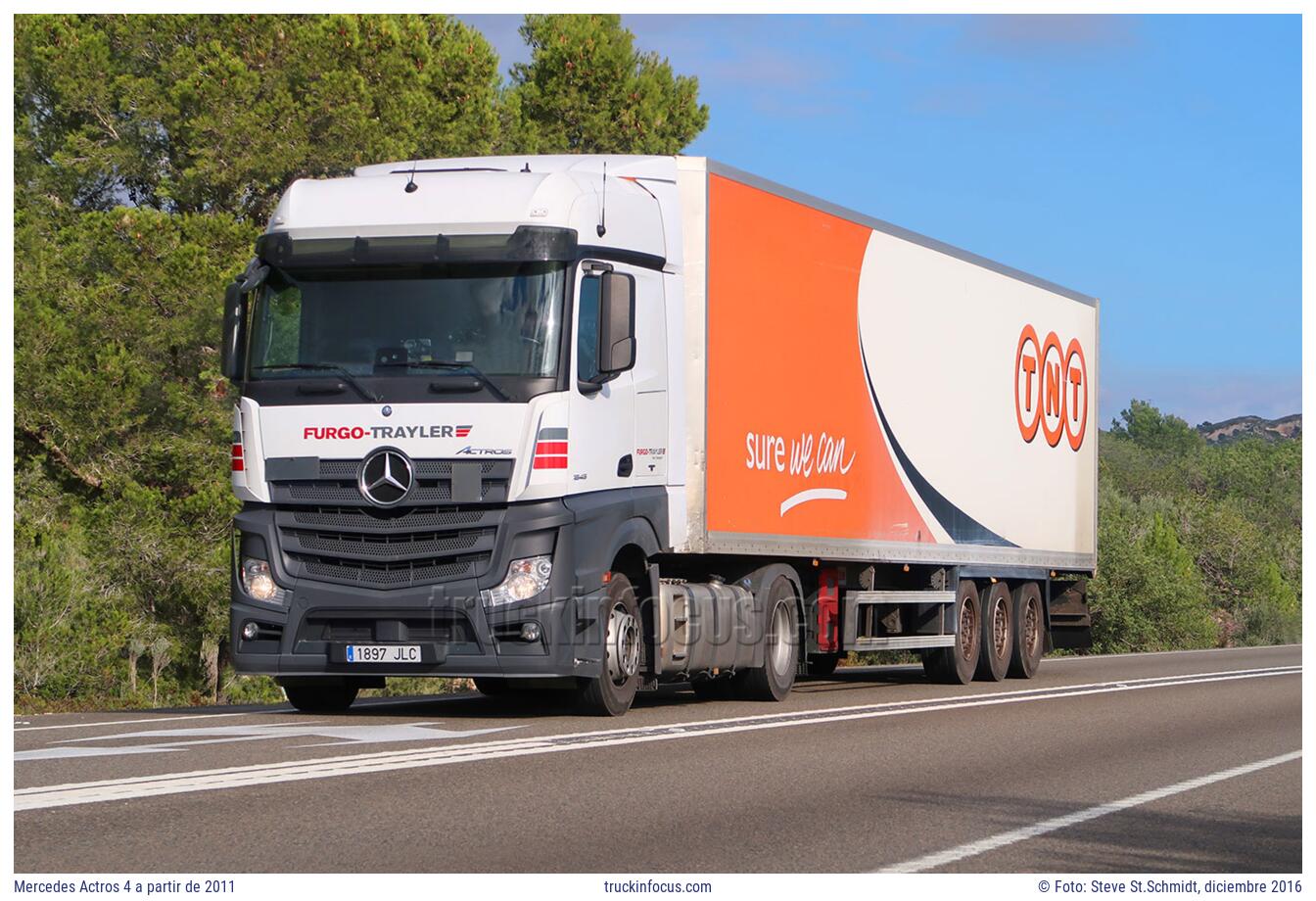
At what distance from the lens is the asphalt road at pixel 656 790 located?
7.81 meters

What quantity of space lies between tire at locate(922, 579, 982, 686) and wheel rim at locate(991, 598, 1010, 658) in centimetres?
38

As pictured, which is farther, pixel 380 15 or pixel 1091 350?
pixel 380 15

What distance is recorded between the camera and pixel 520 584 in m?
13.4

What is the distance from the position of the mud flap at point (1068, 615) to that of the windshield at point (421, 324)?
11707 millimetres

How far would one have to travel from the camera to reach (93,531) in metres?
30.5

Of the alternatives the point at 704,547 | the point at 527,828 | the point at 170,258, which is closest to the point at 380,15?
the point at 170,258

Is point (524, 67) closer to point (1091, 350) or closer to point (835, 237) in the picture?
point (1091, 350)

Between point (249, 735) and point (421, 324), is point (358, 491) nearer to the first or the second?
point (421, 324)

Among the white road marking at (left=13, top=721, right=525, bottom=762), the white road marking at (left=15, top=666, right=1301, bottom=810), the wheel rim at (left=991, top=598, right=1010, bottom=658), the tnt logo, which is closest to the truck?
the white road marking at (left=13, top=721, right=525, bottom=762)

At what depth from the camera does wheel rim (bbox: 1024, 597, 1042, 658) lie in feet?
73.6

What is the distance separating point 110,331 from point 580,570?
18445mm

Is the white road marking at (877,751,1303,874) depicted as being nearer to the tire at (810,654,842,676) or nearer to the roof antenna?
the roof antenna

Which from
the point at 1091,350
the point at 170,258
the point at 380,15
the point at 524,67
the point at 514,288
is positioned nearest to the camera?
the point at 514,288

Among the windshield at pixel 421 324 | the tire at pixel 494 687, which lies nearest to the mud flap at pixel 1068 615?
the tire at pixel 494 687
